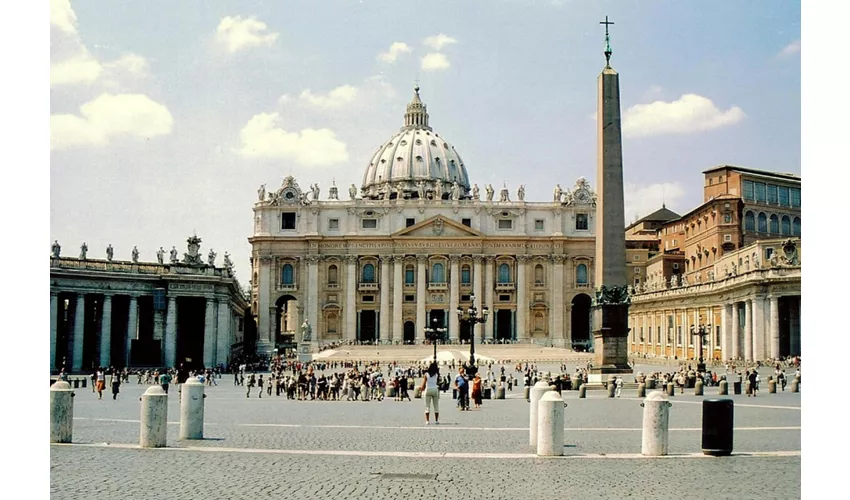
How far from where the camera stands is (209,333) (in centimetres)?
5184

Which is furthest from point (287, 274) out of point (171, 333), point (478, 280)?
point (171, 333)

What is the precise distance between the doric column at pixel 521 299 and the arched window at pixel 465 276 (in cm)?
451

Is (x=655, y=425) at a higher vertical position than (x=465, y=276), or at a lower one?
lower

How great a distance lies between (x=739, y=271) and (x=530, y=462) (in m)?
30.2

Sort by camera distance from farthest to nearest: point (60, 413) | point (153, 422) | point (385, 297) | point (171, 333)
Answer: point (385, 297) < point (171, 333) < point (60, 413) < point (153, 422)

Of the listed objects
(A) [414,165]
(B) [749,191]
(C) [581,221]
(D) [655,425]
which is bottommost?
(D) [655,425]

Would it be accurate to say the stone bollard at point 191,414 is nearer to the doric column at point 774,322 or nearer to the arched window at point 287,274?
the doric column at point 774,322

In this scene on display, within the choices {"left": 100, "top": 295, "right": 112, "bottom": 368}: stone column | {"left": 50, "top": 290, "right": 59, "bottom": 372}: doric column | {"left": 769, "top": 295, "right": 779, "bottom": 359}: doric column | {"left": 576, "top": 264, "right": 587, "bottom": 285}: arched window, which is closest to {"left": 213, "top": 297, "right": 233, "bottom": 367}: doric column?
{"left": 100, "top": 295, "right": 112, "bottom": 368}: stone column

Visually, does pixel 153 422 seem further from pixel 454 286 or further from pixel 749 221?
pixel 454 286

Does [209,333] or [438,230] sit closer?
[209,333]

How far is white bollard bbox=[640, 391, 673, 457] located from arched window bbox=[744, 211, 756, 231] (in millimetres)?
13946

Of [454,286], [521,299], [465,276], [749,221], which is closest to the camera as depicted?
[749,221]

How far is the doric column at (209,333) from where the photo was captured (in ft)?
169

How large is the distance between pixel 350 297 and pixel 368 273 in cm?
299
